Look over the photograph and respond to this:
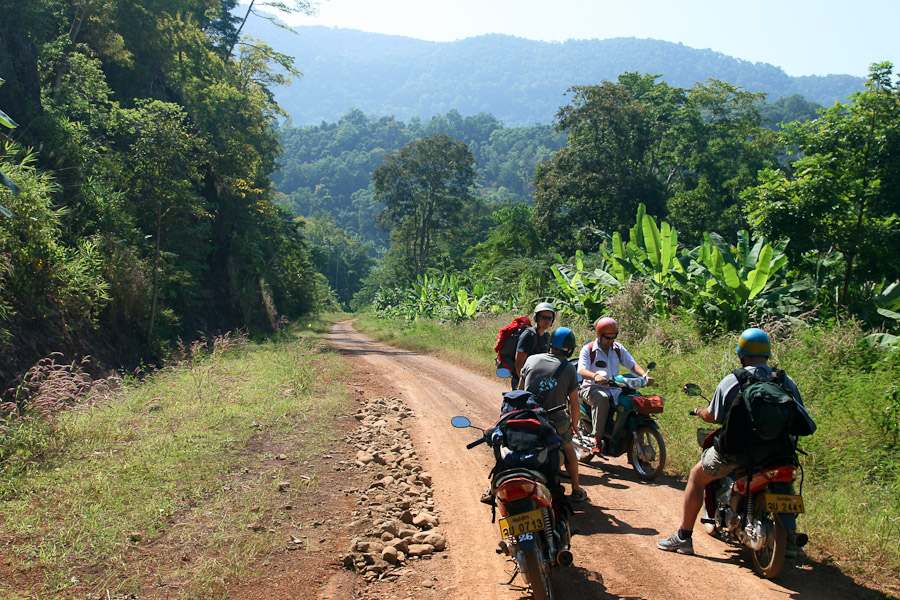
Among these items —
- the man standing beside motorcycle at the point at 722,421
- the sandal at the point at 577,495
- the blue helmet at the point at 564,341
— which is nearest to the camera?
the man standing beside motorcycle at the point at 722,421

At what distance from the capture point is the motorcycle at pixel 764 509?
395 cm

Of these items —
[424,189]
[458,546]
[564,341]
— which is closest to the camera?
[458,546]

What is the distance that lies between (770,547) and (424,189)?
132 feet

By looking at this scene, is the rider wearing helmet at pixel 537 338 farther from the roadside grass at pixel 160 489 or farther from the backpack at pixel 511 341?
the roadside grass at pixel 160 489

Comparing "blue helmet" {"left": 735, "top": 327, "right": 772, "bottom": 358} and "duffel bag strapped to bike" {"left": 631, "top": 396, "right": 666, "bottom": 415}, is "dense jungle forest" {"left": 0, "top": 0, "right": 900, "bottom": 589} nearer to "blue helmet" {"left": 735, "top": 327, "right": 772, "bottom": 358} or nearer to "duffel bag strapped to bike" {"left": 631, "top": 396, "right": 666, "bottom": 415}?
"duffel bag strapped to bike" {"left": 631, "top": 396, "right": 666, "bottom": 415}

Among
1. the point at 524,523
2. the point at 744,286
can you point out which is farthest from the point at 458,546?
the point at 744,286

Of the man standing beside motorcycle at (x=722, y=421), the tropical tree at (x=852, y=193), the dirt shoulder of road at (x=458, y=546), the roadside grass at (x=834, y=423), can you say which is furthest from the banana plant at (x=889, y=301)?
the man standing beside motorcycle at (x=722, y=421)

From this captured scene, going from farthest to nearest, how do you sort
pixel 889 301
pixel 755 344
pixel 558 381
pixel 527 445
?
pixel 889 301, pixel 558 381, pixel 755 344, pixel 527 445

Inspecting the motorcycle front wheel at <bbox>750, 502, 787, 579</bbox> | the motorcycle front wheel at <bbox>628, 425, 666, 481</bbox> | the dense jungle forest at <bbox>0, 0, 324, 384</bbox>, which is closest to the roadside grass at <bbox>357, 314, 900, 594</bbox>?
the motorcycle front wheel at <bbox>628, 425, 666, 481</bbox>

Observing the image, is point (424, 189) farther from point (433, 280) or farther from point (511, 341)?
point (511, 341)

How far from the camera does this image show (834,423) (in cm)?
651

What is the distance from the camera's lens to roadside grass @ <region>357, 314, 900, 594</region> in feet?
15.1

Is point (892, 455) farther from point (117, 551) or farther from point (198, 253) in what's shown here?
point (198, 253)

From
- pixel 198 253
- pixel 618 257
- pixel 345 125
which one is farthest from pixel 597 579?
pixel 345 125
